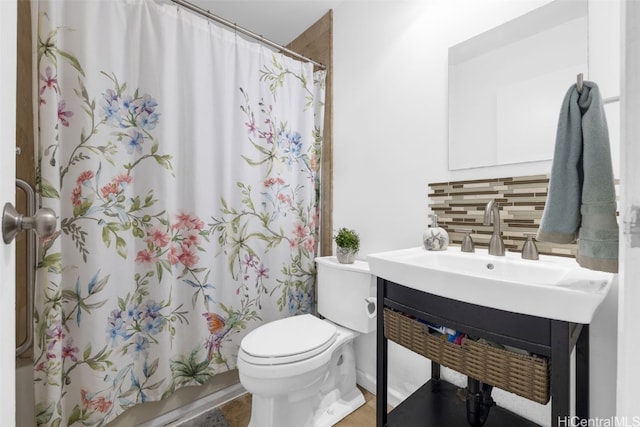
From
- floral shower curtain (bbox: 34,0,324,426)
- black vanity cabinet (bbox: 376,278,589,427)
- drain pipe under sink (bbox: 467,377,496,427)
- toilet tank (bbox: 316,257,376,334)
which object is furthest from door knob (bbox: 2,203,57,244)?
drain pipe under sink (bbox: 467,377,496,427)

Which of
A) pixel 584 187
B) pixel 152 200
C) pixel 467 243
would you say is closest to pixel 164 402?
pixel 152 200

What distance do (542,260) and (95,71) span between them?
1.85 metres

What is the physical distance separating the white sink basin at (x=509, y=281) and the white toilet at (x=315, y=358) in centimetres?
41

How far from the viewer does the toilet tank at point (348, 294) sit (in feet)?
4.68

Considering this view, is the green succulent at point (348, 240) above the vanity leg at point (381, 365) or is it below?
above

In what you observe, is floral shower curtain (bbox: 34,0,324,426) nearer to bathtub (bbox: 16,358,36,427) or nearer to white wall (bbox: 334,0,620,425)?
bathtub (bbox: 16,358,36,427)

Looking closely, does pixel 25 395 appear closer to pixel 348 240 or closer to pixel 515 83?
pixel 348 240

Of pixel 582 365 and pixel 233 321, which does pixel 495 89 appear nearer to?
pixel 582 365

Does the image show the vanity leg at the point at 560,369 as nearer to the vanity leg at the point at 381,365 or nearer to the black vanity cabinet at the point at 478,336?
the black vanity cabinet at the point at 478,336

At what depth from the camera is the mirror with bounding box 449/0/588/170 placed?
1038 millimetres

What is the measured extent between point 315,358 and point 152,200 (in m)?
0.99

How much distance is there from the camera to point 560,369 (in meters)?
0.69

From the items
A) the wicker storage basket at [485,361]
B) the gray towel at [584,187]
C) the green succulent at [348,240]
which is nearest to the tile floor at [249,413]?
the wicker storage basket at [485,361]
